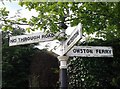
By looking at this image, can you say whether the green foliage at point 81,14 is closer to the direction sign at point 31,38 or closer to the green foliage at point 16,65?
the direction sign at point 31,38

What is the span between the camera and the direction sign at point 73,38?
4.09 m

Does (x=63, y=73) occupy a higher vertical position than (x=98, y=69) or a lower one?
higher

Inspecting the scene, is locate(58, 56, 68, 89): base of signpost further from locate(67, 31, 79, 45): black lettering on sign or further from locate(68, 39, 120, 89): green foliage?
locate(68, 39, 120, 89): green foliage

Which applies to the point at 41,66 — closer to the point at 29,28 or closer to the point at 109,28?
the point at 109,28

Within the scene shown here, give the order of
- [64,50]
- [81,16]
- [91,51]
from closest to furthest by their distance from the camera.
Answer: [64,50]
[91,51]
[81,16]

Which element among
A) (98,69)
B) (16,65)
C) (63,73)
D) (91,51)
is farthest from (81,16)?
(16,65)

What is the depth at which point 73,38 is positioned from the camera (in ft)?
14.2

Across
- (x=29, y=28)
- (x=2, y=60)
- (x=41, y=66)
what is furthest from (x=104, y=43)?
(x=29, y=28)

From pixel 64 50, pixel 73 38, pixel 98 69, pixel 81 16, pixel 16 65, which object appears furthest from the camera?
pixel 16 65

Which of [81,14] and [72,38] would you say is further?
[81,14]

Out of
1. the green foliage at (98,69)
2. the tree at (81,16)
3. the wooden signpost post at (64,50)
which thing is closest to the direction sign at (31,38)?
the wooden signpost post at (64,50)

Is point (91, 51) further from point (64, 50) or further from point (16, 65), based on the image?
point (16, 65)

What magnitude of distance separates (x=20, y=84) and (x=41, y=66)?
1.26m

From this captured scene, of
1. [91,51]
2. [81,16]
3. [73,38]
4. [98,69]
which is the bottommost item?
[98,69]
